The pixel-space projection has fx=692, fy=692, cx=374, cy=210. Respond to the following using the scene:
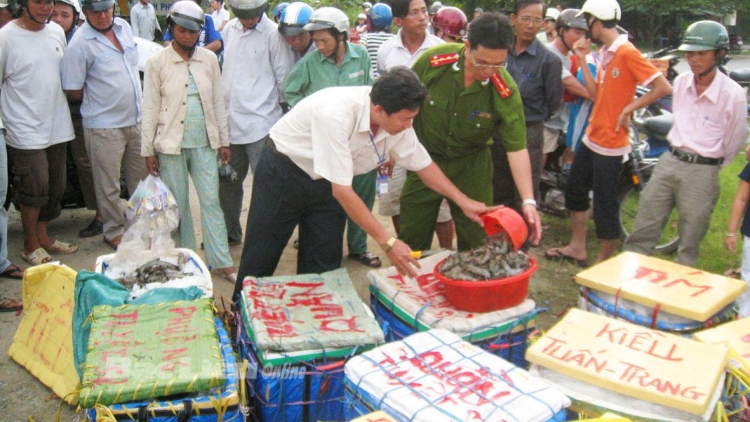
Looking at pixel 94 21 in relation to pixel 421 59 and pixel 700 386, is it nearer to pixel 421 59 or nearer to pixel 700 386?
pixel 421 59

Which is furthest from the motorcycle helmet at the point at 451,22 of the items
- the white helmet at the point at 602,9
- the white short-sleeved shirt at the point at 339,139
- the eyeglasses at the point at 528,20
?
the white short-sleeved shirt at the point at 339,139

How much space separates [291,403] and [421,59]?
6.99ft

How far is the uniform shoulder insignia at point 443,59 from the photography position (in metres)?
3.95

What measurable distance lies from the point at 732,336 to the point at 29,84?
15.4 feet

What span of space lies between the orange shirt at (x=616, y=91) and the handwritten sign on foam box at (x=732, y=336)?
2.26 metres

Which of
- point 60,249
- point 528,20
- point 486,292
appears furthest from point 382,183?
point 60,249

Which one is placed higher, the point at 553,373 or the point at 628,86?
the point at 628,86

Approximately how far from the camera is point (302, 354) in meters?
2.98

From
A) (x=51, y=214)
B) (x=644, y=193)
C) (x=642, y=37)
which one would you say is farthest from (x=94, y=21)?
(x=642, y=37)

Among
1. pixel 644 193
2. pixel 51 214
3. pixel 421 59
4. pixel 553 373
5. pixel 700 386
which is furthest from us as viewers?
pixel 51 214

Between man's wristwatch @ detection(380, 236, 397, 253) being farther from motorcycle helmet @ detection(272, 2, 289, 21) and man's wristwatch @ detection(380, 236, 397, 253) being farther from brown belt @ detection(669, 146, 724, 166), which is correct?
motorcycle helmet @ detection(272, 2, 289, 21)

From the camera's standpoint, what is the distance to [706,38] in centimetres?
406

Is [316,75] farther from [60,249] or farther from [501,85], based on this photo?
[60,249]

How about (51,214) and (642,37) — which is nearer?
(51,214)
